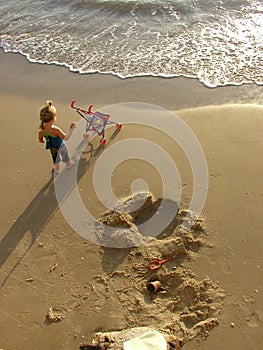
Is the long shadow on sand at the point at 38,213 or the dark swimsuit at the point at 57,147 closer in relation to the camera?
the long shadow on sand at the point at 38,213

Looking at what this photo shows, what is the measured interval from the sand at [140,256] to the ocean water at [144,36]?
72.1 inches

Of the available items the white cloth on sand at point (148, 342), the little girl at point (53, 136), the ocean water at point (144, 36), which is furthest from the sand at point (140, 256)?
the ocean water at point (144, 36)

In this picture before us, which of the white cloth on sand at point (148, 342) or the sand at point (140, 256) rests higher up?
the white cloth on sand at point (148, 342)

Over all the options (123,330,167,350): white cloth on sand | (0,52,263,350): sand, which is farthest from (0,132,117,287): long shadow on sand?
(123,330,167,350): white cloth on sand

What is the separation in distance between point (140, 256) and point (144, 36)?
23.4 feet

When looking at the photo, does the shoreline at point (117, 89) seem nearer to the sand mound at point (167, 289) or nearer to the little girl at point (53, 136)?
the little girl at point (53, 136)

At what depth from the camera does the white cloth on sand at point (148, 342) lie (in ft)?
10.3

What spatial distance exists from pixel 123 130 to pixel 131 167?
1022mm

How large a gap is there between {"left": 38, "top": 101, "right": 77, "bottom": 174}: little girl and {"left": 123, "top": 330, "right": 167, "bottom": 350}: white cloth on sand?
3.11 meters

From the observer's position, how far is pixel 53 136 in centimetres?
534

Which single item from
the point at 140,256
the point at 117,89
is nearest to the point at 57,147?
the point at 140,256

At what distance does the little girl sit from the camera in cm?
515

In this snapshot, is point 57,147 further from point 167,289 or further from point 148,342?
point 148,342

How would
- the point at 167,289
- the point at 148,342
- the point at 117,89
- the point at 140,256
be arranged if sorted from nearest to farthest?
the point at 148,342
the point at 167,289
the point at 140,256
the point at 117,89
